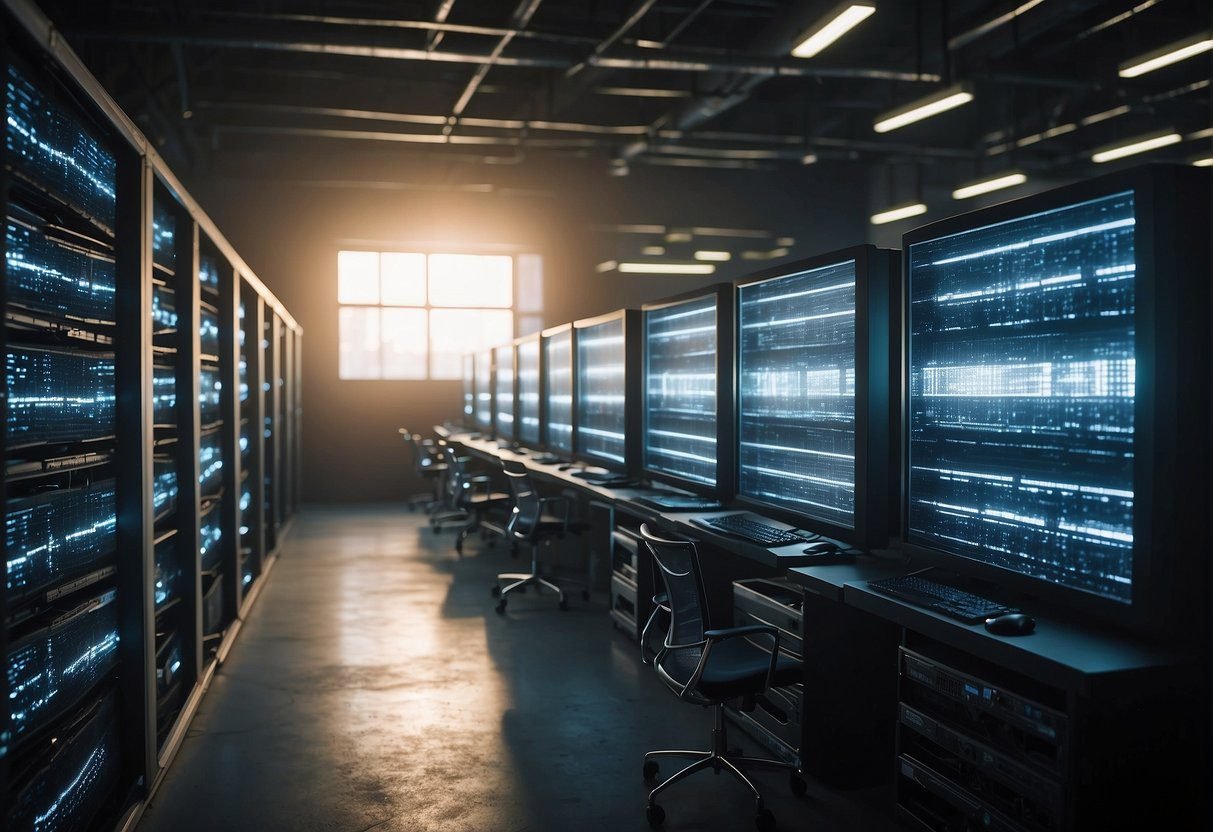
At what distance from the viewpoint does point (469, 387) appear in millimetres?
10523

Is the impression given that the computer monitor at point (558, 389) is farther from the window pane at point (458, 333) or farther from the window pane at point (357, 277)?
the window pane at point (357, 277)

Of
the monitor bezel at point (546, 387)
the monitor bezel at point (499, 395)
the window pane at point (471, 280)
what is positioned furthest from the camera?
the window pane at point (471, 280)

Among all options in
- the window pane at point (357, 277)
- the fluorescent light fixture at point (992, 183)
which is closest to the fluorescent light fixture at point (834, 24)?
the fluorescent light fixture at point (992, 183)

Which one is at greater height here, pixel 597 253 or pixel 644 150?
pixel 644 150

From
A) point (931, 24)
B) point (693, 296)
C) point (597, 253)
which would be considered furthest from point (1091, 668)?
point (597, 253)

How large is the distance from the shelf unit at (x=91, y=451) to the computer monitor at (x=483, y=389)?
4.96 metres

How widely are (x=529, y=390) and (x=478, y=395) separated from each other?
268 centimetres

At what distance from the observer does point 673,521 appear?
3.55 metres

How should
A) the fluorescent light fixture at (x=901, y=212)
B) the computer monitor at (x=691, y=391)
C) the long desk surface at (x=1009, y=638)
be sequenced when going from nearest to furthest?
the long desk surface at (x=1009, y=638) < the computer monitor at (x=691, y=391) < the fluorescent light fixture at (x=901, y=212)

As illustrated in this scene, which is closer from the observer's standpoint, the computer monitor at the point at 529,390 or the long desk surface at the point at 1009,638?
the long desk surface at the point at 1009,638

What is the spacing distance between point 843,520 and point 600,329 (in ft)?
8.51

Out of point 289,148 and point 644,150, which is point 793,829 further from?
point 289,148

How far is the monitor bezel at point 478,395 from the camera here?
8.59m

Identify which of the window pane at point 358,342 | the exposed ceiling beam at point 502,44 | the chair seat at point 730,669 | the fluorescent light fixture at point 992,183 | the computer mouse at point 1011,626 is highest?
the exposed ceiling beam at point 502,44
